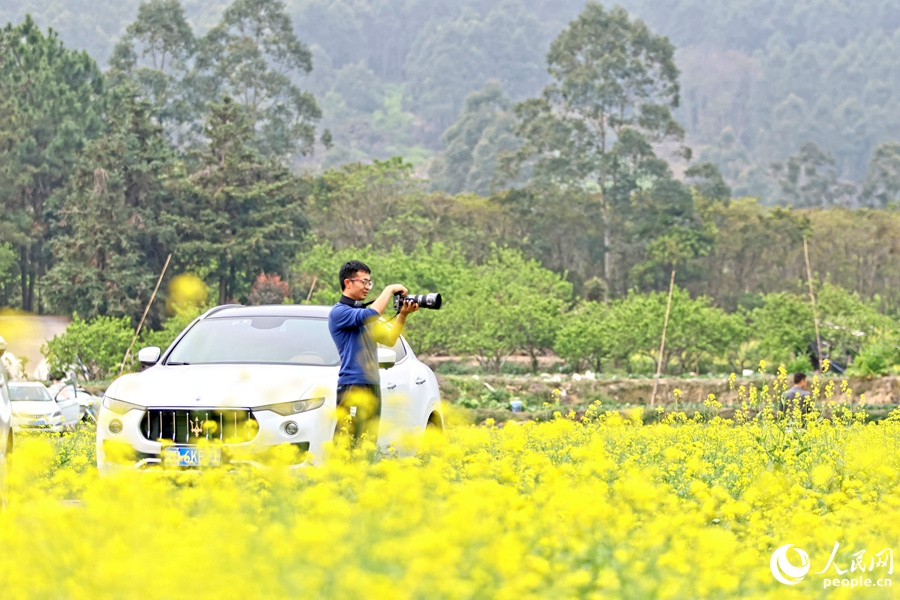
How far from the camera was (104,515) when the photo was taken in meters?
3.59

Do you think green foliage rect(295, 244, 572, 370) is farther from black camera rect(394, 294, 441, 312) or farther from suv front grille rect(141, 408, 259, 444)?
suv front grille rect(141, 408, 259, 444)

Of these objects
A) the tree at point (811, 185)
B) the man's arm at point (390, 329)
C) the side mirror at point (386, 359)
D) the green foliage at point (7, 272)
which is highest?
the tree at point (811, 185)

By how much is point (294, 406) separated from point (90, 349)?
22690 millimetres

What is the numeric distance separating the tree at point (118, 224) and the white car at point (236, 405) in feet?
96.7

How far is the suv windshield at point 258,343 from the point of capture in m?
8.23

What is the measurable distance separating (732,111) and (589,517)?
150642 mm

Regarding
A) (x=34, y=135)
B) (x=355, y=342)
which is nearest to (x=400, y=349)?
(x=355, y=342)

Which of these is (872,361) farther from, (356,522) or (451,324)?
(356,522)

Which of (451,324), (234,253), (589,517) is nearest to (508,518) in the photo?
(589,517)

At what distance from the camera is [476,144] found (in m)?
102

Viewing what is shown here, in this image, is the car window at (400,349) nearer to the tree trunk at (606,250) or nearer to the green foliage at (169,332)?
the green foliage at (169,332)

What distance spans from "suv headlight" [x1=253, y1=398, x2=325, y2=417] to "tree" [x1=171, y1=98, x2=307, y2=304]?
32845mm

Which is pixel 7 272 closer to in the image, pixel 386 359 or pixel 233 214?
pixel 233 214

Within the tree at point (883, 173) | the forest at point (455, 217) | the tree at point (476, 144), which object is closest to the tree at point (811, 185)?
the forest at point (455, 217)
